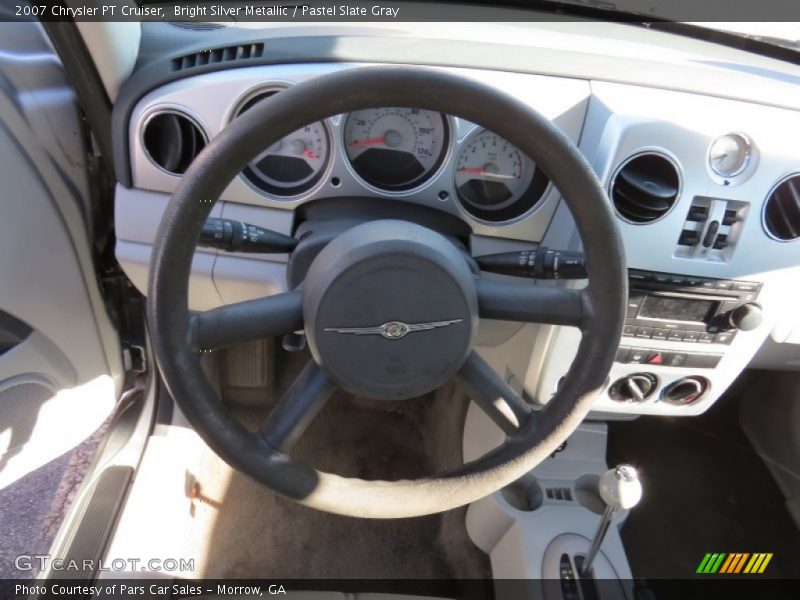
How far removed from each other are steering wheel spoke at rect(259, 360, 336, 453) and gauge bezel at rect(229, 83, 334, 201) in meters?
0.48

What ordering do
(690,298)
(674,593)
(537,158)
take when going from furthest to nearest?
(674,593) → (690,298) → (537,158)

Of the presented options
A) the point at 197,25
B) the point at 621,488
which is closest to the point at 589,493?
the point at 621,488

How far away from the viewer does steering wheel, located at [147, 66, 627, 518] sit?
87 cm

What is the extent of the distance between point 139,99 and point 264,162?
0.28 meters

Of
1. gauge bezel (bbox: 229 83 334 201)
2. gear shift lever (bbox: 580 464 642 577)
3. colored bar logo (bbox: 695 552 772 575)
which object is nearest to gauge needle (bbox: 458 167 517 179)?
gauge bezel (bbox: 229 83 334 201)

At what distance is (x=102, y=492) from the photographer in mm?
1632

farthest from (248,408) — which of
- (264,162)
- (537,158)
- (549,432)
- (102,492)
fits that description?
(537,158)

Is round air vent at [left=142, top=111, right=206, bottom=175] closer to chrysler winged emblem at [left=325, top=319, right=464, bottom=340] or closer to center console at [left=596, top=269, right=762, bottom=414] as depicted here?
chrysler winged emblem at [left=325, top=319, right=464, bottom=340]

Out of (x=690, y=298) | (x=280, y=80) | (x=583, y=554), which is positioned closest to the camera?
(x=280, y=80)

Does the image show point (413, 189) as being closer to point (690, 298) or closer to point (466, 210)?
point (466, 210)

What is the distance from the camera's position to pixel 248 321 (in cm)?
96

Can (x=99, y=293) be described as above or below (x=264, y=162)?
below

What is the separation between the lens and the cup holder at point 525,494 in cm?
175

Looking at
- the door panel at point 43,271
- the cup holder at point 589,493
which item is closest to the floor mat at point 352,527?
the cup holder at point 589,493
